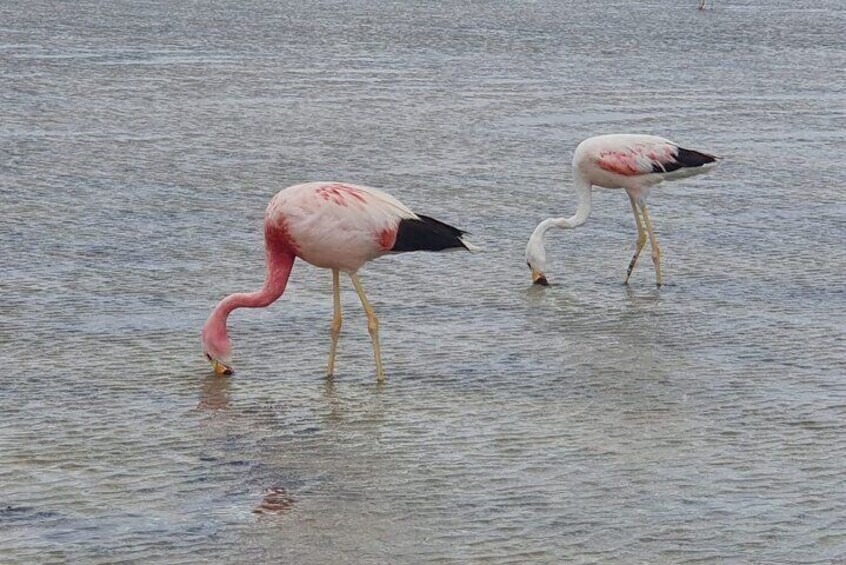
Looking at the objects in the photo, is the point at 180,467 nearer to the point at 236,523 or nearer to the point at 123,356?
the point at 236,523

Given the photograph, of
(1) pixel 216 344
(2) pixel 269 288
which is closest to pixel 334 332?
(2) pixel 269 288

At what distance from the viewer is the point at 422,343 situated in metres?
8.68

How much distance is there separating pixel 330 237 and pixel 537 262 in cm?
241

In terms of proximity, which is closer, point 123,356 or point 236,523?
point 236,523

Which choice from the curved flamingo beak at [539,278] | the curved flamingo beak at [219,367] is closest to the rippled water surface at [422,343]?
the curved flamingo beak at [219,367]

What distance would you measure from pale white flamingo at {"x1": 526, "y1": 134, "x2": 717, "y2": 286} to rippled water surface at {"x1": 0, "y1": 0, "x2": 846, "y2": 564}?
0.33 metres

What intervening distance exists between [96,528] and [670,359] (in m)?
3.55

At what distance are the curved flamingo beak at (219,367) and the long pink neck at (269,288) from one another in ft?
0.29

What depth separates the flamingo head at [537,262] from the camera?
10.1 meters

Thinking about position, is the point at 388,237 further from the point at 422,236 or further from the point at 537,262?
the point at 537,262

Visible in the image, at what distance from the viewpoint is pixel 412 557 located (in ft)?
18.8

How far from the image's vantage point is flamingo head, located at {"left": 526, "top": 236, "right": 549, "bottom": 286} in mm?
10086

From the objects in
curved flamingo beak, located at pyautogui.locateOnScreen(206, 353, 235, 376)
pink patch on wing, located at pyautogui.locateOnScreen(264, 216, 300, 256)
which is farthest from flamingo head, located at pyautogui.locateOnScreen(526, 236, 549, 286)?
curved flamingo beak, located at pyautogui.locateOnScreen(206, 353, 235, 376)

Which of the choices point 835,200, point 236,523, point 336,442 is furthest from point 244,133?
point 236,523
